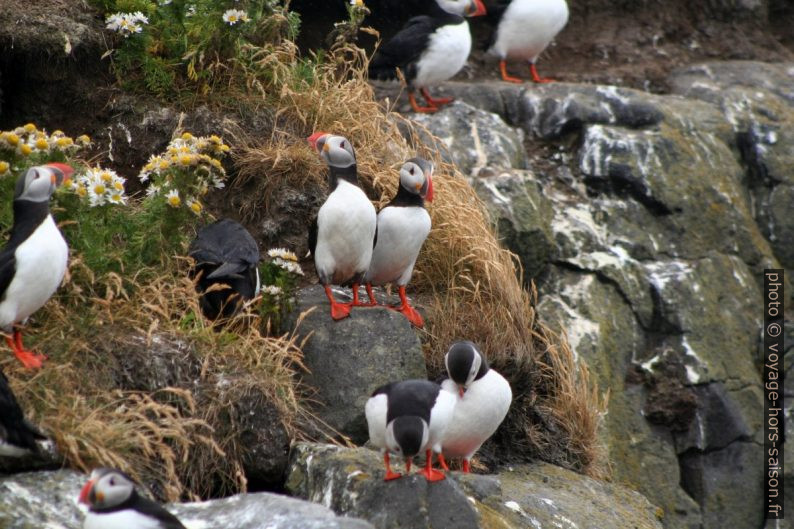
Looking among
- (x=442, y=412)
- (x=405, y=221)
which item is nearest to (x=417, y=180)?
(x=405, y=221)

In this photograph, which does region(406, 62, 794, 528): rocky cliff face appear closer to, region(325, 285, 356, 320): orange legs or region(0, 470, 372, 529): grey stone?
region(325, 285, 356, 320): orange legs

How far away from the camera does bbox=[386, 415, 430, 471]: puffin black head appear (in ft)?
13.4

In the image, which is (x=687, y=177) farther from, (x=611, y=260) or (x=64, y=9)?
(x=64, y=9)

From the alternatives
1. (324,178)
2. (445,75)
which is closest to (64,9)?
(324,178)

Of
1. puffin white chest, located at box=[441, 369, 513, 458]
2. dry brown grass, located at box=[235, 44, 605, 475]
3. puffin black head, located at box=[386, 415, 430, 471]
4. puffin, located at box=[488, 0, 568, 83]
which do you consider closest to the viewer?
puffin black head, located at box=[386, 415, 430, 471]

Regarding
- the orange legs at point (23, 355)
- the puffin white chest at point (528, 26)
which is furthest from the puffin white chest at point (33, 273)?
the puffin white chest at point (528, 26)

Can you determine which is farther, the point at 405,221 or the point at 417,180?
the point at 405,221

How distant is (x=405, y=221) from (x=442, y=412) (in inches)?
55.8

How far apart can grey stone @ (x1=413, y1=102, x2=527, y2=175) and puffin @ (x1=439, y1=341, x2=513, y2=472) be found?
3040 millimetres

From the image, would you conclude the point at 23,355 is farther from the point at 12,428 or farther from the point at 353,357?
the point at 353,357

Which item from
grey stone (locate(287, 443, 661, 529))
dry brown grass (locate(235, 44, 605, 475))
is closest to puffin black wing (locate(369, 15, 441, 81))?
dry brown grass (locate(235, 44, 605, 475))

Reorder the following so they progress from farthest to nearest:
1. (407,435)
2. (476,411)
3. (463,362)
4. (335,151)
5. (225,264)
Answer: (335,151), (225,264), (476,411), (463,362), (407,435)

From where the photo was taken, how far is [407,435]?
408cm

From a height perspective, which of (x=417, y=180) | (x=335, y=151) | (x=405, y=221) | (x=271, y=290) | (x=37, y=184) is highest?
(x=37, y=184)
